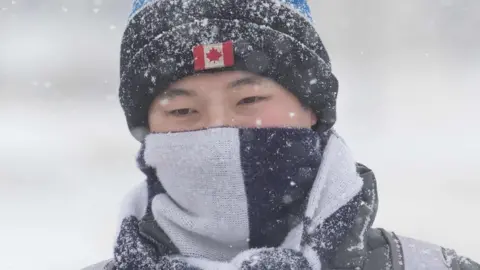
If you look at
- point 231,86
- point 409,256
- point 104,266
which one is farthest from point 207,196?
point 409,256

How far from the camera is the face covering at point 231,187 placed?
1498 mm

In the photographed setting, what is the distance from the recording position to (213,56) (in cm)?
156

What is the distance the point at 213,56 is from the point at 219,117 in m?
0.15

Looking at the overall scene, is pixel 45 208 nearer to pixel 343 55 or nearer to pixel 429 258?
pixel 429 258

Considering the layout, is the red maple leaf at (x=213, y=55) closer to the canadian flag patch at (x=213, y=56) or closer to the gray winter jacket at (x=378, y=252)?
the canadian flag patch at (x=213, y=56)

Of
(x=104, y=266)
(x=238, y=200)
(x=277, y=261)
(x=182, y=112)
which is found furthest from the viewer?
(x=104, y=266)

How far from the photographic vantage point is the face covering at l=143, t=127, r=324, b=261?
1.50 meters

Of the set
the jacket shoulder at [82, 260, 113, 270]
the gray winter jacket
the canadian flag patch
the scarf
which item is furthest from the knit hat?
the jacket shoulder at [82, 260, 113, 270]

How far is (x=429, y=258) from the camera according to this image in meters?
1.54

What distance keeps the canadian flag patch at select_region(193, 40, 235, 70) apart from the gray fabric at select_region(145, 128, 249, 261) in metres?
0.16

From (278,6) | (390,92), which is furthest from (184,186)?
(390,92)

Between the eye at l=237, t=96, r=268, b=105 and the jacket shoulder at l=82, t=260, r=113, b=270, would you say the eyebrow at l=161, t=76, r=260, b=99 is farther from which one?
the jacket shoulder at l=82, t=260, r=113, b=270

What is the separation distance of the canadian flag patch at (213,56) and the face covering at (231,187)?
0.16 metres

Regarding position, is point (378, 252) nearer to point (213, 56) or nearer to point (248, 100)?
point (248, 100)
